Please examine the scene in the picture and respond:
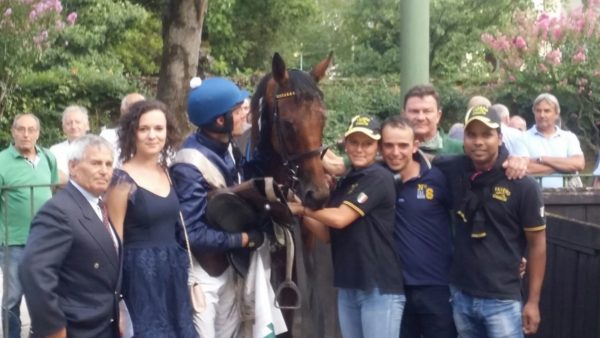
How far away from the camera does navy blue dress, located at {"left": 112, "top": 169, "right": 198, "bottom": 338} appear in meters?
5.21

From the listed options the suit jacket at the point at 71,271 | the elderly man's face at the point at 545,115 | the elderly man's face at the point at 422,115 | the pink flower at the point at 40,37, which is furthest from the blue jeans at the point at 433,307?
the pink flower at the point at 40,37

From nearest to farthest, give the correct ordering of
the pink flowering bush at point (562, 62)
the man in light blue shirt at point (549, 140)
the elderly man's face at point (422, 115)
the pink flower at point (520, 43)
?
1. the elderly man's face at point (422, 115)
2. the man in light blue shirt at point (549, 140)
3. the pink flowering bush at point (562, 62)
4. the pink flower at point (520, 43)

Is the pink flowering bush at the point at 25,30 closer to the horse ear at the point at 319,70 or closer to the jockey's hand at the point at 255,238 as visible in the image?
the horse ear at the point at 319,70

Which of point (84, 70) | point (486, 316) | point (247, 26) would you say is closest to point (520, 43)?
point (84, 70)

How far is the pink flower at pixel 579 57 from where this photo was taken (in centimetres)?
2000

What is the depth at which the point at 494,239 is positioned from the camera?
217 inches

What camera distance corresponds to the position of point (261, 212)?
17.8 ft

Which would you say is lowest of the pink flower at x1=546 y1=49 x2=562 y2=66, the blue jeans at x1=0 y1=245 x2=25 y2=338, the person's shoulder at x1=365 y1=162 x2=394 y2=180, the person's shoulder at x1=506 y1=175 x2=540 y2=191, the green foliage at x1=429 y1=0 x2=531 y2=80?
the blue jeans at x1=0 y1=245 x2=25 y2=338

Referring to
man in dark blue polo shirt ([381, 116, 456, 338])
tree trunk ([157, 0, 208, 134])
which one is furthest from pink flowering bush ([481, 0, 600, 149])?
man in dark blue polo shirt ([381, 116, 456, 338])

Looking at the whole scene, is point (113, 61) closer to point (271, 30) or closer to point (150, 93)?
point (150, 93)

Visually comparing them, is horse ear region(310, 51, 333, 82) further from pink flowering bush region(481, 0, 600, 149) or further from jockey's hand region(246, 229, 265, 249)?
pink flowering bush region(481, 0, 600, 149)

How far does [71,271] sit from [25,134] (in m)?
3.95

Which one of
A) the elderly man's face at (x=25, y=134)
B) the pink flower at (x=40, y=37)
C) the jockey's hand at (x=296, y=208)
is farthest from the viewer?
the pink flower at (x=40, y=37)

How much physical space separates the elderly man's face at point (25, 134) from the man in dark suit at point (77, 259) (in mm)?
3671
